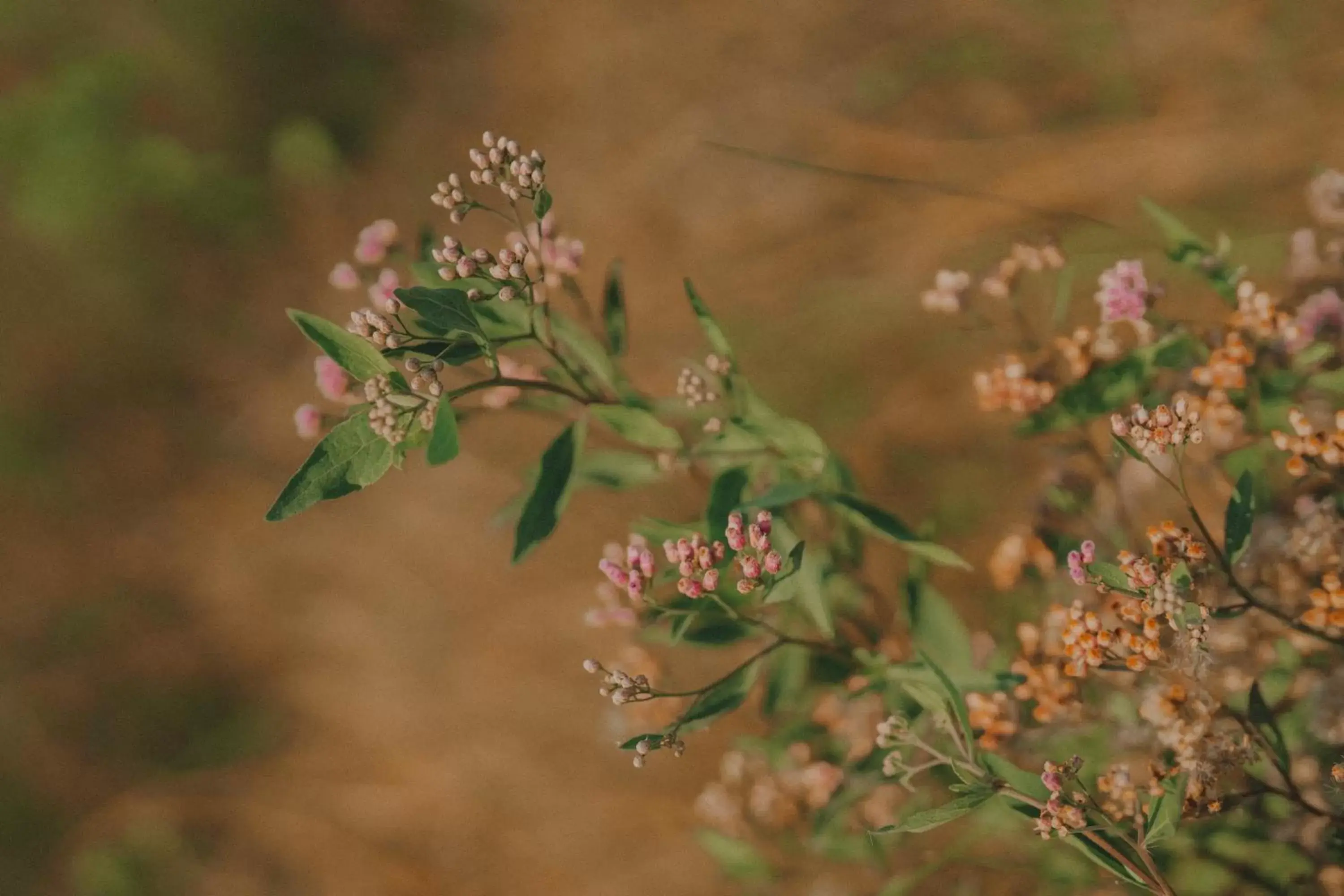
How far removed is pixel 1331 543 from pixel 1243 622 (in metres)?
0.22

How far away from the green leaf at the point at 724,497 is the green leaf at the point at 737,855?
867mm

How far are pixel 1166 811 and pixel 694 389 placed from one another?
2.81 feet

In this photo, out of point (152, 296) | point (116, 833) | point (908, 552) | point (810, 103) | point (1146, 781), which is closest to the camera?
point (1146, 781)

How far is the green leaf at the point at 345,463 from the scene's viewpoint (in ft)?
3.77

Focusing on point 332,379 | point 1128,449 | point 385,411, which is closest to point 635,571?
point 385,411

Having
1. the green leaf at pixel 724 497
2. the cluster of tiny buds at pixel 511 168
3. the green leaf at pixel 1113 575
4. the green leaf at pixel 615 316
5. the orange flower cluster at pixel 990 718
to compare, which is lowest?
the orange flower cluster at pixel 990 718

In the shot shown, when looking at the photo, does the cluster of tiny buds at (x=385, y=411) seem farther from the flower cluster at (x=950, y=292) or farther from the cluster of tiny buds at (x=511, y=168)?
the flower cluster at (x=950, y=292)

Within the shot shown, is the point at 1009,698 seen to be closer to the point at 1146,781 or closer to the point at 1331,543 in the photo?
the point at 1146,781

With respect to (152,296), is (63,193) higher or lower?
higher

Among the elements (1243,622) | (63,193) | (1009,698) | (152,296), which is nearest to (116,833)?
(152,296)

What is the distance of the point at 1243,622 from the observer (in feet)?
5.42

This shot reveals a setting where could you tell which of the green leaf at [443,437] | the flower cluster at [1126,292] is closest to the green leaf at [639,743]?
the green leaf at [443,437]

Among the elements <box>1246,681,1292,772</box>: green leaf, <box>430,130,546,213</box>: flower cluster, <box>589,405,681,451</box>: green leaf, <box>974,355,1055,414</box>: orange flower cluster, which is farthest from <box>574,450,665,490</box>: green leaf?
<box>1246,681,1292,772</box>: green leaf

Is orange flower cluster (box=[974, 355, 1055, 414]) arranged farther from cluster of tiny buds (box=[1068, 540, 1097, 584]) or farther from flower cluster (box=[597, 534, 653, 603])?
flower cluster (box=[597, 534, 653, 603])
